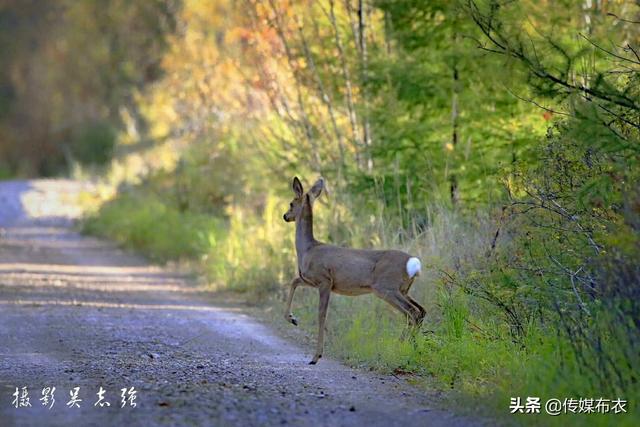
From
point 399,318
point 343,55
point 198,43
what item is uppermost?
point 198,43

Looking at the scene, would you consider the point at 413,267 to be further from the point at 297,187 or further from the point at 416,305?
the point at 297,187

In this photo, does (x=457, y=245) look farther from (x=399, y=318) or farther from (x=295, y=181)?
(x=295, y=181)

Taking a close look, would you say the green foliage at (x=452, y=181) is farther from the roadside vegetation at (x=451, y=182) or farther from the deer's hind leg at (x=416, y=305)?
the deer's hind leg at (x=416, y=305)

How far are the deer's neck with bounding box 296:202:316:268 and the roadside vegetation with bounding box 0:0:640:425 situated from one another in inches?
40.2

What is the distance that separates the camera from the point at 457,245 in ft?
42.1

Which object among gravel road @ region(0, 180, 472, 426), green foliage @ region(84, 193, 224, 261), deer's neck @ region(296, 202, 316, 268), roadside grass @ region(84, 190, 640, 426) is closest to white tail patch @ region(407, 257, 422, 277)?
roadside grass @ region(84, 190, 640, 426)

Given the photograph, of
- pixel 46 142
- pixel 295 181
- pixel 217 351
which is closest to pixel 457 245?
pixel 295 181

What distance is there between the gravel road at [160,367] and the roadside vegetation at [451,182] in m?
0.75

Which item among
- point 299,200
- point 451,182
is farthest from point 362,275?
point 451,182

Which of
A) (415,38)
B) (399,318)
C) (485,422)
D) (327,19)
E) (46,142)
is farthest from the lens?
(46,142)

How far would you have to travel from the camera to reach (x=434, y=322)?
39.7 ft

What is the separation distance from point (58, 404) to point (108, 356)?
2604 millimetres

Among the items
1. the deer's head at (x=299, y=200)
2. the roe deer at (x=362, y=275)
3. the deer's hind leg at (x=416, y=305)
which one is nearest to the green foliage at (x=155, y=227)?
the deer's head at (x=299, y=200)

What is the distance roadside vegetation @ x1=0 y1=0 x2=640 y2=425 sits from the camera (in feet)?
29.4
